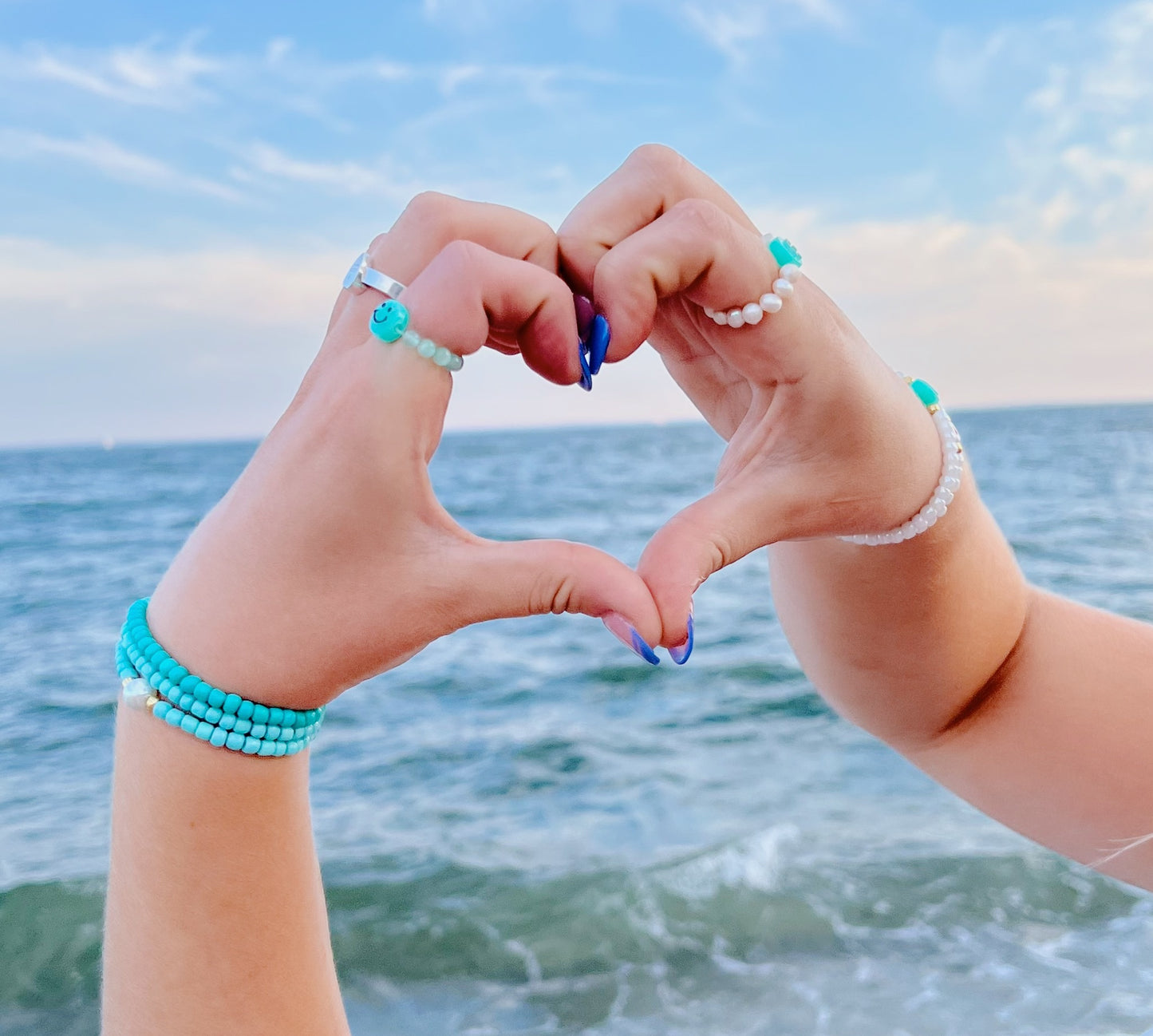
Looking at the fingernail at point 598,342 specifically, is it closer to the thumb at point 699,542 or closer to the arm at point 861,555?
the arm at point 861,555

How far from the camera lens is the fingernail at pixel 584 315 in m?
1.02

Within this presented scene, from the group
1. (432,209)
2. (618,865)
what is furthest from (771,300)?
(618,865)

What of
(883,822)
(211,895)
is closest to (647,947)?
(883,822)

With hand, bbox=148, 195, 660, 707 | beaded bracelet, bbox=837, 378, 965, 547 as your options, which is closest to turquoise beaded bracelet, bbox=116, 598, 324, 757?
hand, bbox=148, 195, 660, 707

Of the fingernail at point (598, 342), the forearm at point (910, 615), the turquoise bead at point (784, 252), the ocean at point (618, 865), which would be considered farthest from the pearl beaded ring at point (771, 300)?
the ocean at point (618, 865)

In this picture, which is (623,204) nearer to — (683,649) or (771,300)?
(771,300)

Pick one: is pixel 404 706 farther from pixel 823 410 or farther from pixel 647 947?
pixel 823 410

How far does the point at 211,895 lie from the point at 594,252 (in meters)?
0.71

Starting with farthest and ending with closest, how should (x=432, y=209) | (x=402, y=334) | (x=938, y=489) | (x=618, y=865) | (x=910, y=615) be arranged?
(x=618, y=865) → (x=910, y=615) → (x=938, y=489) → (x=432, y=209) → (x=402, y=334)

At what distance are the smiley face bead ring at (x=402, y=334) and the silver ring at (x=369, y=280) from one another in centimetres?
6

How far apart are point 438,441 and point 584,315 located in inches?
8.5

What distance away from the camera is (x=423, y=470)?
0.87 meters

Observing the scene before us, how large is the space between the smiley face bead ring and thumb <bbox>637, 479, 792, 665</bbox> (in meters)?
0.24

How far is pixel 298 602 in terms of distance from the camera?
87cm
